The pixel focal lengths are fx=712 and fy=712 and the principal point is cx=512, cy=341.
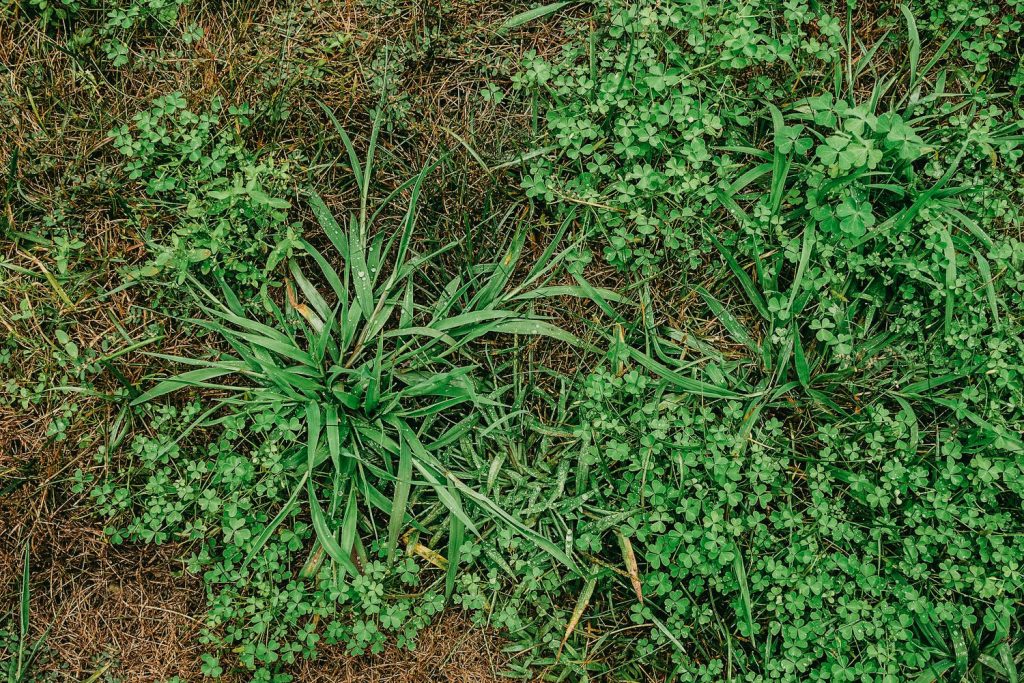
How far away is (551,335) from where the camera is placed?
287 cm

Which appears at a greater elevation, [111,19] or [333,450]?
[111,19]

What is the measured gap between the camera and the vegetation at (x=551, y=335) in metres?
2.77

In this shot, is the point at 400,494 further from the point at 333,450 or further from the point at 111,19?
the point at 111,19

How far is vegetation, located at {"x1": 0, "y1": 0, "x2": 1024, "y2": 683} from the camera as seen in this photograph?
9.09 ft

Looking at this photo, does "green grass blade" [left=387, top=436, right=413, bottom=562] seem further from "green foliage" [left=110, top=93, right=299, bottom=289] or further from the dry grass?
"green foliage" [left=110, top=93, right=299, bottom=289]

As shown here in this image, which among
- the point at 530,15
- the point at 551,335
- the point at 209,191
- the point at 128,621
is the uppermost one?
the point at 530,15

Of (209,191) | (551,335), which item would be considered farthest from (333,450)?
(209,191)

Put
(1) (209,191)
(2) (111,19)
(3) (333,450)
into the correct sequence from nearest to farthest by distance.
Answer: (3) (333,450) < (1) (209,191) < (2) (111,19)

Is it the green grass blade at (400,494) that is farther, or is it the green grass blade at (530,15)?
the green grass blade at (530,15)

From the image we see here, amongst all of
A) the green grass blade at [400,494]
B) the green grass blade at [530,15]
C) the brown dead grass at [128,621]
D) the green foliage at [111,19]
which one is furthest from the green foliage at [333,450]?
the green foliage at [111,19]

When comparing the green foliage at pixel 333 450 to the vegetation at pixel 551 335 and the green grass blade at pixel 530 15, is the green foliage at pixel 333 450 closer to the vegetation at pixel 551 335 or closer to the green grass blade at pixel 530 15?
the vegetation at pixel 551 335

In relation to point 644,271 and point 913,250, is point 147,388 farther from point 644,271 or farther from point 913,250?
point 913,250

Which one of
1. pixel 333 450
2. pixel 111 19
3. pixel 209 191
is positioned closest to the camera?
pixel 333 450

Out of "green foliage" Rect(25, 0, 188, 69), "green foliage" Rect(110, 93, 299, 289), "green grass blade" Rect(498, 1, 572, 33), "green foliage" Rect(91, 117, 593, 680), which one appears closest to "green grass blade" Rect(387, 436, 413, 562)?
"green foliage" Rect(91, 117, 593, 680)
